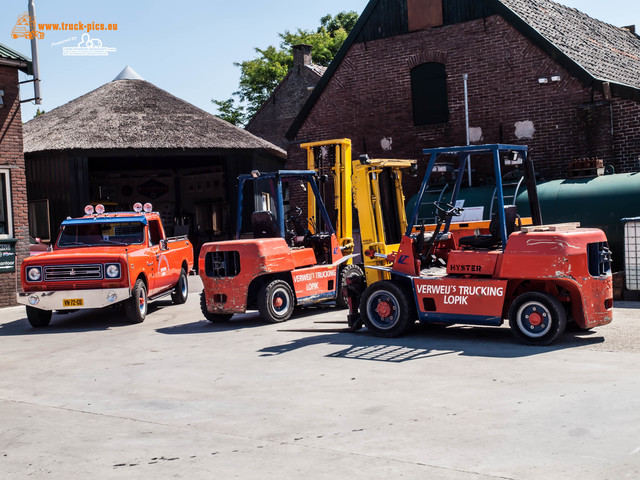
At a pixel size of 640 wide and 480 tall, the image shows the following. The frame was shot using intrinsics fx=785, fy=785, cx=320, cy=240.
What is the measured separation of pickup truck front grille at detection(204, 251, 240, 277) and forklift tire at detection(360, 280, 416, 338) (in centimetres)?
274

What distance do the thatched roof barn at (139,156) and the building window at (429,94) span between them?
606cm

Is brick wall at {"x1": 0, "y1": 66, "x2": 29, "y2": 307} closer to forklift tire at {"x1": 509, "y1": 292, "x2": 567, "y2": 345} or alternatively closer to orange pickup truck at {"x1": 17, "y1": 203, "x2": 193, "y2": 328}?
orange pickup truck at {"x1": 17, "y1": 203, "x2": 193, "y2": 328}

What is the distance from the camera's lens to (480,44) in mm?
21047

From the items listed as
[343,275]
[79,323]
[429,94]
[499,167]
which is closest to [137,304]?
[79,323]

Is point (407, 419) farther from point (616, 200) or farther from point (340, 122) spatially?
point (340, 122)

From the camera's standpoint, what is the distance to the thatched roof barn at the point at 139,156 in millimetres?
24500

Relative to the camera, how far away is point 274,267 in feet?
42.5

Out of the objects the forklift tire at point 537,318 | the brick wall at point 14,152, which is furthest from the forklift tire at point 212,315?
the brick wall at point 14,152

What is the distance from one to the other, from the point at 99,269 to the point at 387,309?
17.6ft

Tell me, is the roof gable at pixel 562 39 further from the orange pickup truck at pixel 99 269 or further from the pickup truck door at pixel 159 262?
the orange pickup truck at pixel 99 269

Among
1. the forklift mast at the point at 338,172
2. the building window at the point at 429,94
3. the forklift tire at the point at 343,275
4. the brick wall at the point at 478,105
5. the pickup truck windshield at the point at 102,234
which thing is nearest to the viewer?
the forklift tire at the point at 343,275

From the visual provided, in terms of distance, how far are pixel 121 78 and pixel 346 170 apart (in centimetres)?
1848

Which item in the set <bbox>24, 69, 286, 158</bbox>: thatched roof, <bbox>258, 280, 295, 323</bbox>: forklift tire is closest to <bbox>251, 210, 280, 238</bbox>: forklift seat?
<bbox>258, 280, 295, 323</bbox>: forklift tire

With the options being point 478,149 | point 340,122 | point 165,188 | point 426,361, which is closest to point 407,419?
point 426,361
